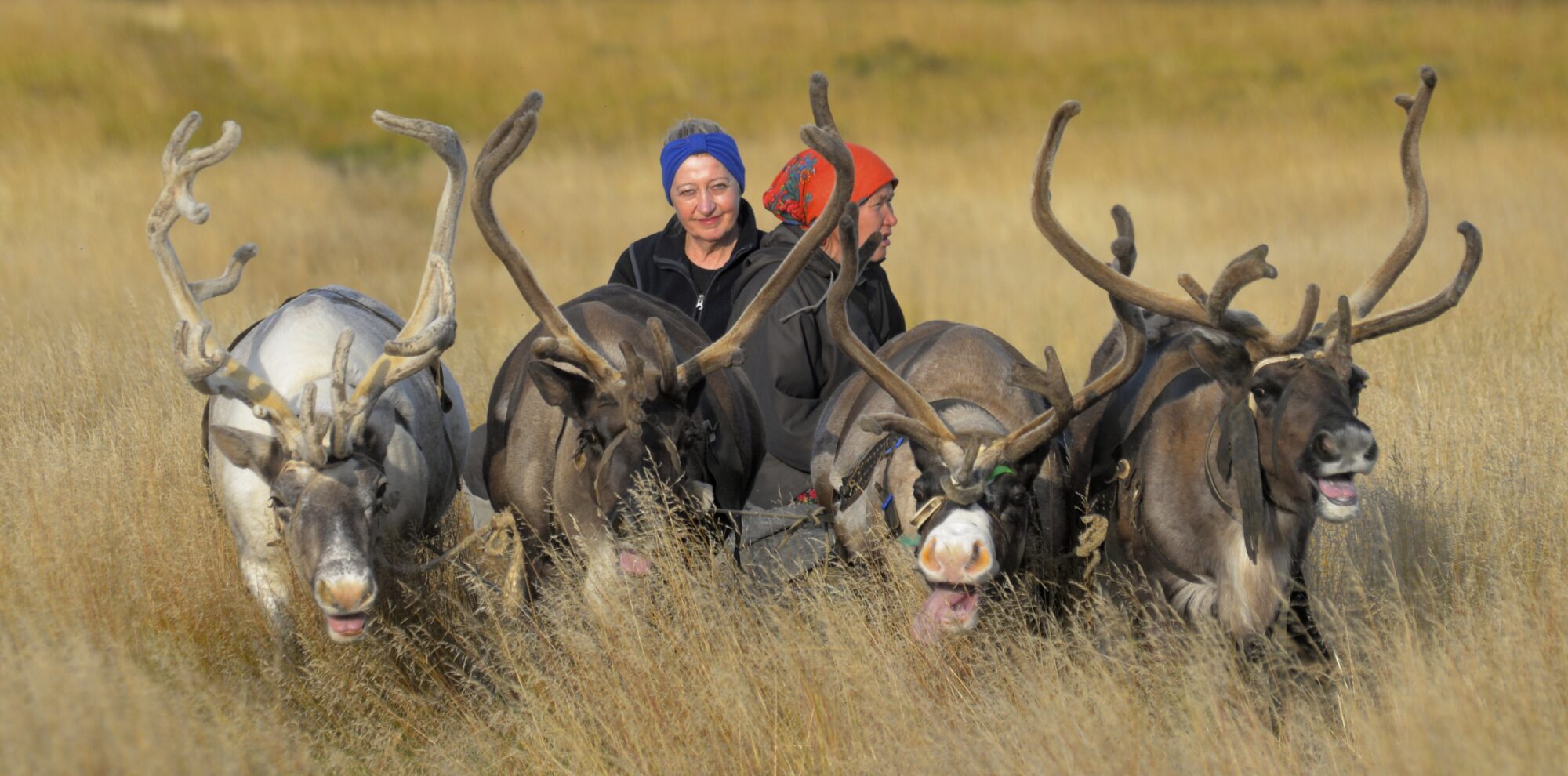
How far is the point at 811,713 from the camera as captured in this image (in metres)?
5.16

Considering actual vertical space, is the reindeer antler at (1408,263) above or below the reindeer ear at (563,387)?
above

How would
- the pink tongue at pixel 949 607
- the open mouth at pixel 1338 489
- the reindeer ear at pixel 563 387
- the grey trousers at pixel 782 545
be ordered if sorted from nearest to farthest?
1. the open mouth at pixel 1338 489
2. the pink tongue at pixel 949 607
3. the reindeer ear at pixel 563 387
4. the grey trousers at pixel 782 545

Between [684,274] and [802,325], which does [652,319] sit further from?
[684,274]

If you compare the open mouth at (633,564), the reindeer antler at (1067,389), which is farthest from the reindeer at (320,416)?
the reindeer antler at (1067,389)

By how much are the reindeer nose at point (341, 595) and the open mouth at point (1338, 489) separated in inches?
124

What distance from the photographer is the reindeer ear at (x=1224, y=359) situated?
5.09 metres

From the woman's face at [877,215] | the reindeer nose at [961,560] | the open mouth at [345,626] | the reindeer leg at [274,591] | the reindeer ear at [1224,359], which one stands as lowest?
the reindeer leg at [274,591]

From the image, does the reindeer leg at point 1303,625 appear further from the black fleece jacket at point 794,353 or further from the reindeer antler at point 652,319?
the black fleece jacket at point 794,353

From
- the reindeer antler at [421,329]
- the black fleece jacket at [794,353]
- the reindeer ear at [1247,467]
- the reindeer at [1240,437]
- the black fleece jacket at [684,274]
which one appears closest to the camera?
the reindeer at [1240,437]

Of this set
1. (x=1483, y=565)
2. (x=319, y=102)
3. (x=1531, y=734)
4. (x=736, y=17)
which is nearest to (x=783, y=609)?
(x=1531, y=734)

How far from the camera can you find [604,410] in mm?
5773

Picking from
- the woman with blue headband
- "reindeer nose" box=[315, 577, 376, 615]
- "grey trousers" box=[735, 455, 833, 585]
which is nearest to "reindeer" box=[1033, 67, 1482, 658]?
"grey trousers" box=[735, 455, 833, 585]

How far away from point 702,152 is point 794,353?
1.22m

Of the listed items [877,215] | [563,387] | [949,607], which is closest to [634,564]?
[563,387]
